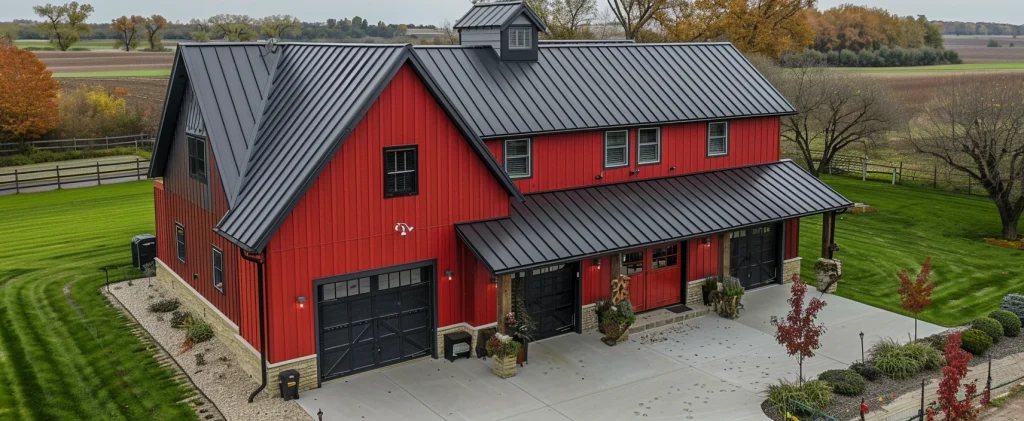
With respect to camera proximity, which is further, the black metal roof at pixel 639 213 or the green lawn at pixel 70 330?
the black metal roof at pixel 639 213

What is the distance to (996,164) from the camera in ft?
109

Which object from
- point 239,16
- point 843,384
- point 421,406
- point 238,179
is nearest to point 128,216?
point 238,179

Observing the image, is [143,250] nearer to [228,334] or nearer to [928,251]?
[228,334]

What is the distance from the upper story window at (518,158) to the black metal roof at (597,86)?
518 millimetres

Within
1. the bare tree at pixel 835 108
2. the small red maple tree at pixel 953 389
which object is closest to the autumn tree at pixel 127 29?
the bare tree at pixel 835 108

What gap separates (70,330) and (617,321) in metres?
13.8

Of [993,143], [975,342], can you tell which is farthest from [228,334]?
[993,143]

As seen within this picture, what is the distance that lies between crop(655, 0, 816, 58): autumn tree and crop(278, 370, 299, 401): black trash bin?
44.9 metres

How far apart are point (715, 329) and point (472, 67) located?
30.4 ft

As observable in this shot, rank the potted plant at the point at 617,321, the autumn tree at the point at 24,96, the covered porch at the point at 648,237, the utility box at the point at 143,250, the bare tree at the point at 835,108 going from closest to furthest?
the covered porch at the point at 648,237
the potted plant at the point at 617,321
the utility box at the point at 143,250
the bare tree at the point at 835,108
the autumn tree at the point at 24,96

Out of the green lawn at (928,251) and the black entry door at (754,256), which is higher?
the black entry door at (754,256)

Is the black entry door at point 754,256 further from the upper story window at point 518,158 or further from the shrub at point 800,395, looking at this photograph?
the shrub at point 800,395

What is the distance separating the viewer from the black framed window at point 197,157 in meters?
21.3

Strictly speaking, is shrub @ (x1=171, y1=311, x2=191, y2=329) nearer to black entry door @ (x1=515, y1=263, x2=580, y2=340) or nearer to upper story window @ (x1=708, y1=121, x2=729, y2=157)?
black entry door @ (x1=515, y1=263, x2=580, y2=340)
